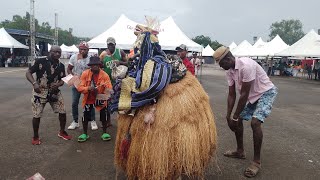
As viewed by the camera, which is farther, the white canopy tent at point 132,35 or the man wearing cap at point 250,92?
the white canopy tent at point 132,35

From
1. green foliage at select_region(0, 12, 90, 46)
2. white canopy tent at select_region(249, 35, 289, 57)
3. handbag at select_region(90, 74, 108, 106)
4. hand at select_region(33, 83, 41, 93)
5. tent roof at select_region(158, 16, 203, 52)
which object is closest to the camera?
hand at select_region(33, 83, 41, 93)

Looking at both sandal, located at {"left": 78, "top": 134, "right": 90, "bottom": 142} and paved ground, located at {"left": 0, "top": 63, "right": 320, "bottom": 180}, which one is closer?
paved ground, located at {"left": 0, "top": 63, "right": 320, "bottom": 180}

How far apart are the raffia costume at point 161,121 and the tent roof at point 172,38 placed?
1204cm

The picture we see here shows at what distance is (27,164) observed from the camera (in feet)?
14.7

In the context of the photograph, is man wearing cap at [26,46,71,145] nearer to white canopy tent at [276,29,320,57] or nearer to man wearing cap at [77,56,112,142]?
man wearing cap at [77,56,112,142]

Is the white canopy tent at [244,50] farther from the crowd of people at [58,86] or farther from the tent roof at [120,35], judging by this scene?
the crowd of people at [58,86]

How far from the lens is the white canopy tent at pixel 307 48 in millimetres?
21045

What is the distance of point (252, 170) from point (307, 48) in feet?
65.4

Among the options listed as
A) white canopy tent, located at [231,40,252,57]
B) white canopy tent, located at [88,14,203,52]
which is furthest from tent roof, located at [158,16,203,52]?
white canopy tent, located at [231,40,252,57]

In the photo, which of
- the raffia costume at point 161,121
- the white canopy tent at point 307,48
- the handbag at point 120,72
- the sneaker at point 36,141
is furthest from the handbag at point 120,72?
the white canopy tent at point 307,48

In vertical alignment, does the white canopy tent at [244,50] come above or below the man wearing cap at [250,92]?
above

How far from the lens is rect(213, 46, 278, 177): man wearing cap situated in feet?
13.5

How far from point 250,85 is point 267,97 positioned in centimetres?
38

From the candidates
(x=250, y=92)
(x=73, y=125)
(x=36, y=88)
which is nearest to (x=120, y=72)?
(x=250, y=92)
